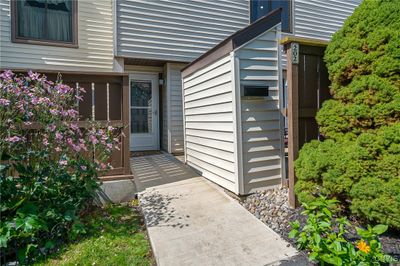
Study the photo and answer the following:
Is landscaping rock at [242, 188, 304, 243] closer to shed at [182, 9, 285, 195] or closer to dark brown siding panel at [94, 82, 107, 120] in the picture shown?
shed at [182, 9, 285, 195]

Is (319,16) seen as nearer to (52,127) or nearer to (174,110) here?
(174,110)

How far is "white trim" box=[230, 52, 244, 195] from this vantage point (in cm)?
348

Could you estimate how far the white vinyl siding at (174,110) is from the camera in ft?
22.4

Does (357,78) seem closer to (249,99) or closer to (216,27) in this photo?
(249,99)

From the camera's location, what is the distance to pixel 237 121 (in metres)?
3.52

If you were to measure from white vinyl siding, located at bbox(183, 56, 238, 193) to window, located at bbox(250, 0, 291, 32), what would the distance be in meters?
3.75

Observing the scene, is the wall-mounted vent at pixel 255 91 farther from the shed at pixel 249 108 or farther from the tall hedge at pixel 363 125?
the tall hedge at pixel 363 125

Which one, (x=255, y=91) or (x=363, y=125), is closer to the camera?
(x=363, y=125)

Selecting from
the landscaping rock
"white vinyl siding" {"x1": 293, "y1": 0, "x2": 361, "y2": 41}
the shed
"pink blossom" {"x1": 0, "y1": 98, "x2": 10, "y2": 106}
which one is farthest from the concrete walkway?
"white vinyl siding" {"x1": 293, "y1": 0, "x2": 361, "y2": 41}

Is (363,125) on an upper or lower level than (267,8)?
lower

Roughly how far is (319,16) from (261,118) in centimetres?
653

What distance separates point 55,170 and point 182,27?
5.18 metres

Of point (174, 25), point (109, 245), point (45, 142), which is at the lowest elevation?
point (109, 245)

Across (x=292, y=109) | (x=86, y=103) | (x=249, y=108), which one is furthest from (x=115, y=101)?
(x=292, y=109)
